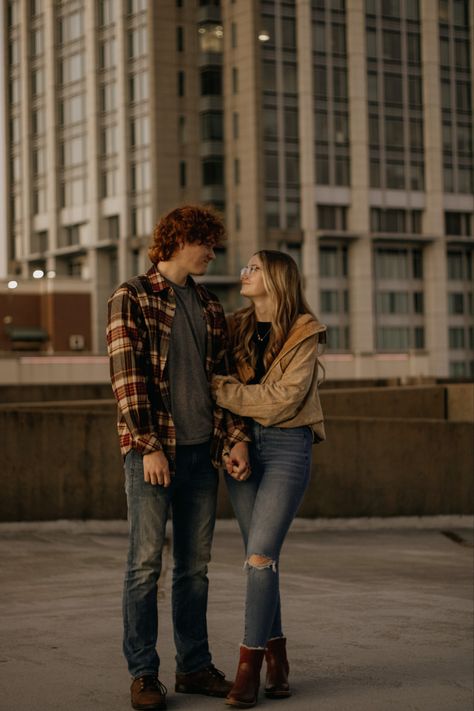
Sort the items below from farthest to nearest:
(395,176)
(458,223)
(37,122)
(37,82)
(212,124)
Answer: (37,82) < (37,122) < (458,223) < (395,176) < (212,124)

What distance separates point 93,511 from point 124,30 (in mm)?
91748

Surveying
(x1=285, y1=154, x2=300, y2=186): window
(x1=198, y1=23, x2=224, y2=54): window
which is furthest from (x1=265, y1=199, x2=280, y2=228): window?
(x1=198, y1=23, x2=224, y2=54): window

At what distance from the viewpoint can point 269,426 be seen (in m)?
4.89

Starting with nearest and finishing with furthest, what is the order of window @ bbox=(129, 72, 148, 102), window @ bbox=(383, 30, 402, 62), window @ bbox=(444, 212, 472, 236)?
1. window @ bbox=(129, 72, 148, 102)
2. window @ bbox=(383, 30, 402, 62)
3. window @ bbox=(444, 212, 472, 236)

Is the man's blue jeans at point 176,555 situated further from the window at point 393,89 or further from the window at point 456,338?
the window at point 393,89

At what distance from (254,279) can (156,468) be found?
950 mm

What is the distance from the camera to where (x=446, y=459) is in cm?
1194

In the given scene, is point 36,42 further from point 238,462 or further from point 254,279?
point 238,462

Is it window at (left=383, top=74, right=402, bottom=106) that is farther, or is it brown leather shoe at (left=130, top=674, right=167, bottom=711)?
window at (left=383, top=74, right=402, bottom=106)

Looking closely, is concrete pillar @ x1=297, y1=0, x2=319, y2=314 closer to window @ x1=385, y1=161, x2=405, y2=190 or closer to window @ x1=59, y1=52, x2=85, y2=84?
window @ x1=385, y1=161, x2=405, y2=190

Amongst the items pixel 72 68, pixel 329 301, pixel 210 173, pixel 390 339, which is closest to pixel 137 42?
pixel 72 68

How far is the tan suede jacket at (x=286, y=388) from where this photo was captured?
485 centimetres

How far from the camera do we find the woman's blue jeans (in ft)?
15.7

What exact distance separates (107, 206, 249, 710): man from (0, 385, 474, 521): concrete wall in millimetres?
5456
